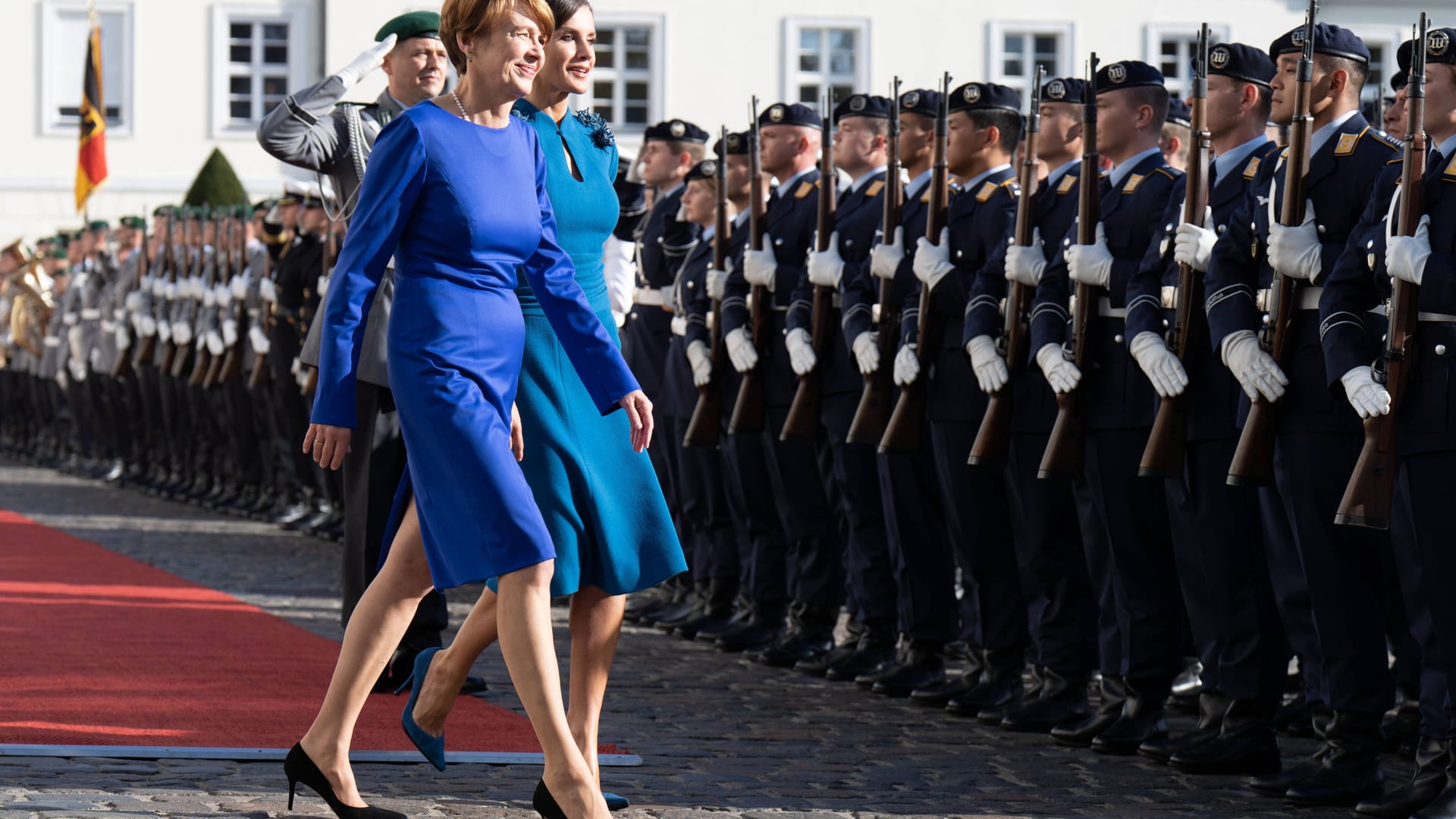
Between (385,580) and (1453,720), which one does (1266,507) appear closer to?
(1453,720)

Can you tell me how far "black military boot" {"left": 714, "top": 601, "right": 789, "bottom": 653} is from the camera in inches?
352

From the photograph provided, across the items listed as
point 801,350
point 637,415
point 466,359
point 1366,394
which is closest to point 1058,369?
point 1366,394

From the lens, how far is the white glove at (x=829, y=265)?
8.29 meters

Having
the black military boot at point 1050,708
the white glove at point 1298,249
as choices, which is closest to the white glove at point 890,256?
the black military boot at point 1050,708

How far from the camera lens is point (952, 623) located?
7.94 metres

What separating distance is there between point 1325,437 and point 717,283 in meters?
3.77

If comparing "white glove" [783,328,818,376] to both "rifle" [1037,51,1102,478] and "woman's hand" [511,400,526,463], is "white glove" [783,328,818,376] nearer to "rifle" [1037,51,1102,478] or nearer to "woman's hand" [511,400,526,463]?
"rifle" [1037,51,1102,478]

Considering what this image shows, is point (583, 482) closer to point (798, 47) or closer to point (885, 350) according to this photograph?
point (885, 350)

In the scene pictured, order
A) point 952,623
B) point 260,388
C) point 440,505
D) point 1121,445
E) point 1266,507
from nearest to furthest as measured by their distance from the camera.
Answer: point 440,505 → point 1266,507 → point 1121,445 → point 952,623 → point 260,388

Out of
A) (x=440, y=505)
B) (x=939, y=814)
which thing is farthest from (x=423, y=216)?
(x=939, y=814)

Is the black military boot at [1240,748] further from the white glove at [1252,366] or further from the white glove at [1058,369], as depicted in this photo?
the white glove at [1058,369]

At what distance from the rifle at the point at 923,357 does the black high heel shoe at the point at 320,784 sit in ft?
9.76

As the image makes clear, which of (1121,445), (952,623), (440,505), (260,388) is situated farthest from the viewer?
(260,388)

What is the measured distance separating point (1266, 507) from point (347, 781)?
2595 mm
